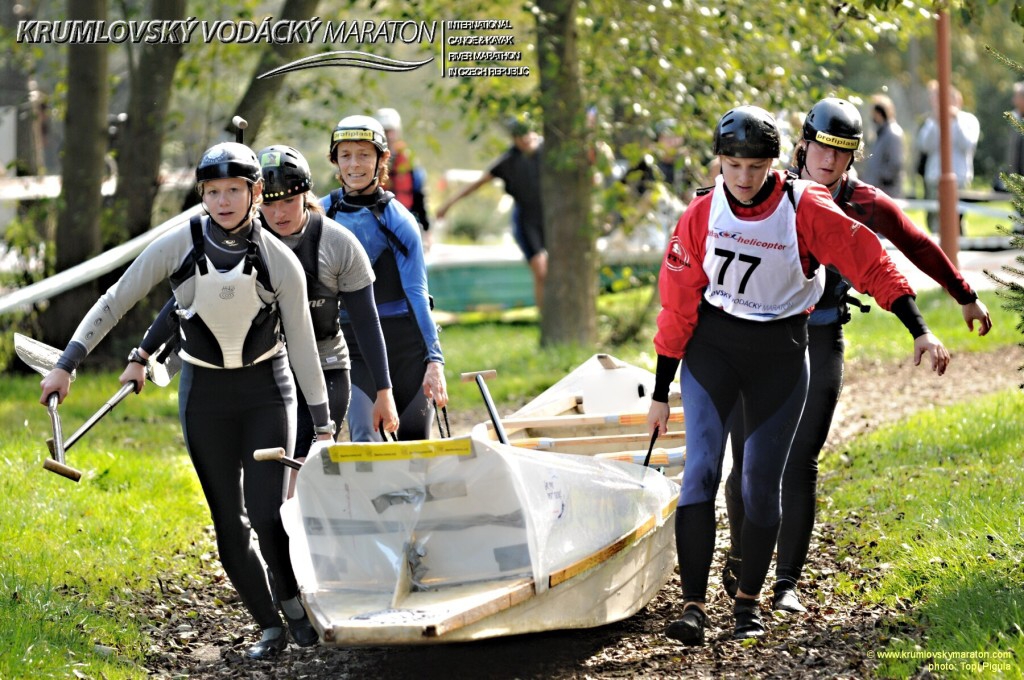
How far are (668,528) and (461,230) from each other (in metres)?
27.8

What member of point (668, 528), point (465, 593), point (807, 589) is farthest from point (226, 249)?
point (807, 589)

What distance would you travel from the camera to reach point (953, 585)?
5.88 meters

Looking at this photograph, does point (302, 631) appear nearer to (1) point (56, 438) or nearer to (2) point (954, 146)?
(1) point (56, 438)

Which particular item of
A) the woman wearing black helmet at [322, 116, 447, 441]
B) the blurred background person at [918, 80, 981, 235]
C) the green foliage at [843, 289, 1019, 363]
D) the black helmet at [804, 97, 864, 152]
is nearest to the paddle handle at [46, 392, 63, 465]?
the woman wearing black helmet at [322, 116, 447, 441]

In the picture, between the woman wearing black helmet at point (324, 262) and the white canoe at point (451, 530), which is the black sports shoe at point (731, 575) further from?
the woman wearing black helmet at point (324, 262)

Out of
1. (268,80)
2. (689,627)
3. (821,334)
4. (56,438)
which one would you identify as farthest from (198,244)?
(268,80)

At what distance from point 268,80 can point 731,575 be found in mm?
8329

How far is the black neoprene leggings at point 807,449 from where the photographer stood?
245 inches

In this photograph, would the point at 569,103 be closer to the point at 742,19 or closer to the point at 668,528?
the point at 742,19

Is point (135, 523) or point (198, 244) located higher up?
point (198, 244)

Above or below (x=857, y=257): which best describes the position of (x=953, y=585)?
below

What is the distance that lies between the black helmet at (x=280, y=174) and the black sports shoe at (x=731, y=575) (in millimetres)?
2706

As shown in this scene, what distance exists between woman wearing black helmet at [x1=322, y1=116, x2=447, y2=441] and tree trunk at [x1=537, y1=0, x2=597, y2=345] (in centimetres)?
622

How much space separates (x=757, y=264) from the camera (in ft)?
18.0
